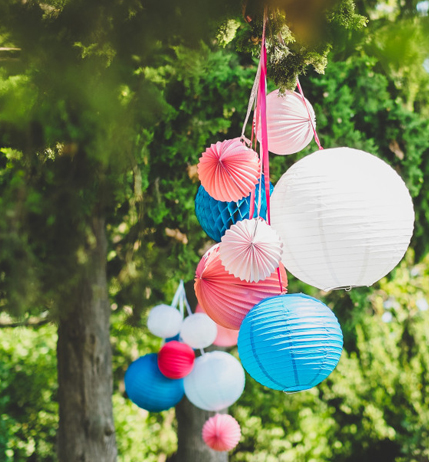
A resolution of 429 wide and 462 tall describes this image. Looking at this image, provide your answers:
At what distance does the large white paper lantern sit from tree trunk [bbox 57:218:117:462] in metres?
3.42

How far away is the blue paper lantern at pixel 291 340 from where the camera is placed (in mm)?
2156

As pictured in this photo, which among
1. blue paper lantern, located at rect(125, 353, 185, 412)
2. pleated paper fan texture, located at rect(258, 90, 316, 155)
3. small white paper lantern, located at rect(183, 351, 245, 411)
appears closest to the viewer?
pleated paper fan texture, located at rect(258, 90, 316, 155)

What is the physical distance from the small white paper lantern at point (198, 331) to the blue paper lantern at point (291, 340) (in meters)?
2.30

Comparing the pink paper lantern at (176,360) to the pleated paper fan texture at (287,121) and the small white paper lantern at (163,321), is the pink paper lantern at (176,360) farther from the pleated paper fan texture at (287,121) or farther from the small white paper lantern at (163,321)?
the pleated paper fan texture at (287,121)

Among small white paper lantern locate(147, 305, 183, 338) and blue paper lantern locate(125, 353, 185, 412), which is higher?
small white paper lantern locate(147, 305, 183, 338)

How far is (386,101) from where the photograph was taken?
19.6 ft

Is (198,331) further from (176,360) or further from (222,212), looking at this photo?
(222,212)

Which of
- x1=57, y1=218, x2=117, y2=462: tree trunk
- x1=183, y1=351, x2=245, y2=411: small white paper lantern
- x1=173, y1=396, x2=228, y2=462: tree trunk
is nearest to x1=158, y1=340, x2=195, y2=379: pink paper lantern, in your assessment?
x1=183, y1=351, x2=245, y2=411: small white paper lantern

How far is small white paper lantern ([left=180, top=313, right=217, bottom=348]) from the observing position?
455 centimetres

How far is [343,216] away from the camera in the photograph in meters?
2.13

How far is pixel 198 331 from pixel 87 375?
1514 millimetres

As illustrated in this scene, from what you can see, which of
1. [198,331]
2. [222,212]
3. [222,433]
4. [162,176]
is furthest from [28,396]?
[222,212]

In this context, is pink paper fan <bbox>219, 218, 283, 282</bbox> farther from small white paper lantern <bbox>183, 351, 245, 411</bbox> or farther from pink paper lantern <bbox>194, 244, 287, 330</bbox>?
small white paper lantern <bbox>183, 351, 245, 411</bbox>

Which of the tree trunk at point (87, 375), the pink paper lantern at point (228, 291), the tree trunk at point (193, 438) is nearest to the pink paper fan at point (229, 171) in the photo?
the pink paper lantern at point (228, 291)
